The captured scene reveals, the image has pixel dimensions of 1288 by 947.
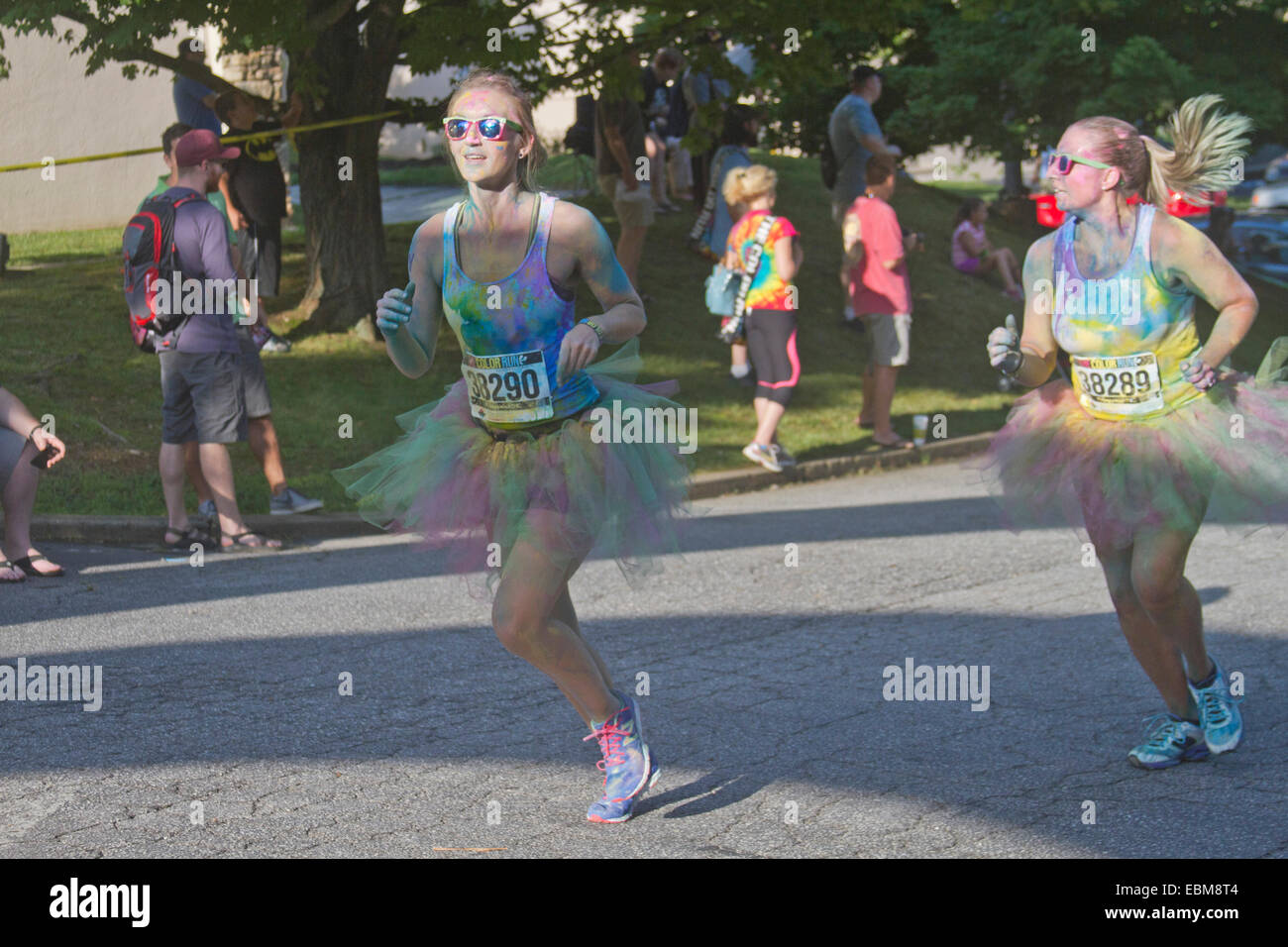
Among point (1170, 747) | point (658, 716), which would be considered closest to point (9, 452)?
point (658, 716)

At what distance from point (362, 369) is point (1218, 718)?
30.5 ft

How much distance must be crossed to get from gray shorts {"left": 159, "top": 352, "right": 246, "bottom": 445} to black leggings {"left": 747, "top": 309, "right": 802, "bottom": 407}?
445cm

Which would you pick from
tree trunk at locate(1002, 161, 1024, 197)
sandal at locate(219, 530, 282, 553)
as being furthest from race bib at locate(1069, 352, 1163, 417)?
tree trunk at locate(1002, 161, 1024, 197)

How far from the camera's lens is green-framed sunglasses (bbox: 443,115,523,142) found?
14.7 feet

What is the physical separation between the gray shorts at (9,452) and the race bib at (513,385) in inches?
180

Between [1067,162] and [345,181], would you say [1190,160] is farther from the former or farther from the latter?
[345,181]

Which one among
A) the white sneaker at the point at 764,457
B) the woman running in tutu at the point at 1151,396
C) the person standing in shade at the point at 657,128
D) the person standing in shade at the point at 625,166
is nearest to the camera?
the woman running in tutu at the point at 1151,396

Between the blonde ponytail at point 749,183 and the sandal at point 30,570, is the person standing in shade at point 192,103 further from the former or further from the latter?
the sandal at point 30,570

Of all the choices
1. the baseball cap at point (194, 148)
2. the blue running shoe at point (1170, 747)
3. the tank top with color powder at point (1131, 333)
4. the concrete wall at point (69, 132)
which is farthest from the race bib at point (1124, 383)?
the concrete wall at point (69, 132)

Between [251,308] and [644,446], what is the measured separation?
5.34m

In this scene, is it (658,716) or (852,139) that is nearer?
(658,716)

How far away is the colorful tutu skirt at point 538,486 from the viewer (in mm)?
4551

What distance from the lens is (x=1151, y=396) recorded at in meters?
5.07
